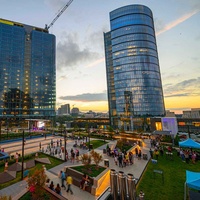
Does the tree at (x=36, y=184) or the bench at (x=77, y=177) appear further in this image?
the bench at (x=77, y=177)

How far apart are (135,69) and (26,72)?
3794 inches

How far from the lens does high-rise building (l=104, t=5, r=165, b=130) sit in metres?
78.4

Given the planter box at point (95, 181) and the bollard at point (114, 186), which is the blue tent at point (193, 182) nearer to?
the bollard at point (114, 186)

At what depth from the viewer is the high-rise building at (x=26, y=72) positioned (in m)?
98.4

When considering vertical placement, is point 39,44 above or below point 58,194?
above

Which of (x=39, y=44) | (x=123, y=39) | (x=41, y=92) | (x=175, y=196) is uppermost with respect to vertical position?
(x=39, y=44)

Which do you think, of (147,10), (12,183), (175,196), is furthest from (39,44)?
(175,196)

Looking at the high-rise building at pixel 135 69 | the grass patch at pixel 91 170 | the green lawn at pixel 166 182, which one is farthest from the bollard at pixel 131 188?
the high-rise building at pixel 135 69

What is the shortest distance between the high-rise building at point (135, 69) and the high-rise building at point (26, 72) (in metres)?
67.4

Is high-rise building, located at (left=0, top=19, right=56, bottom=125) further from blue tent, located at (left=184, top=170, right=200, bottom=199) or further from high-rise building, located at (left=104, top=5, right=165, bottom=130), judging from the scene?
blue tent, located at (left=184, top=170, right=200, bottom=199)

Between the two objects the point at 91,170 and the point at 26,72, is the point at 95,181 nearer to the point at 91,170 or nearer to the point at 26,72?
the point at 91,170

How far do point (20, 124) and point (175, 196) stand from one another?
10729cm

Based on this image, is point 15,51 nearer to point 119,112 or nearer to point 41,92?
point 41,92

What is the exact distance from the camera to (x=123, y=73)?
273 feet
